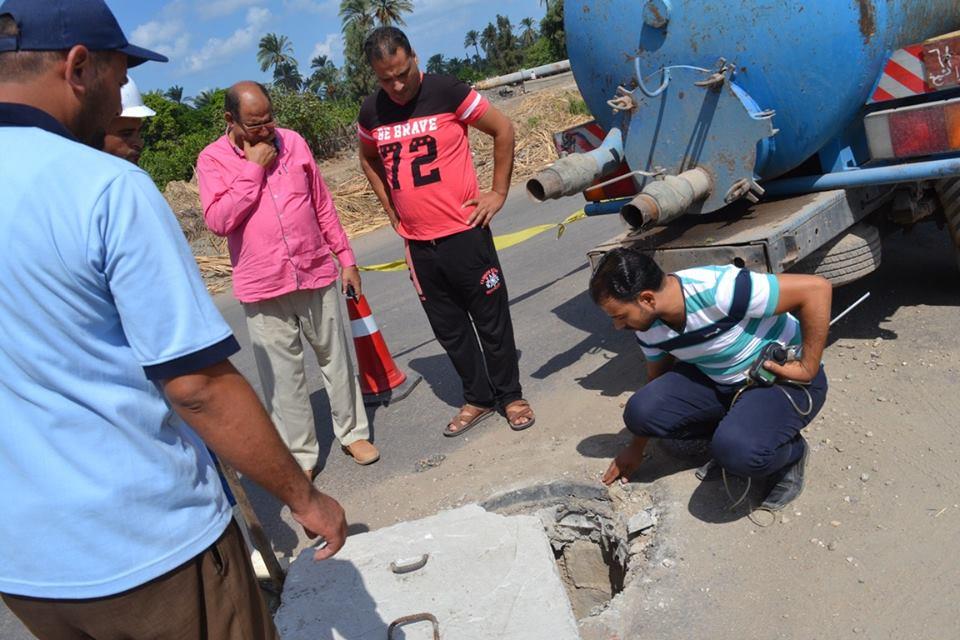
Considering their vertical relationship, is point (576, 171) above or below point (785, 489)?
above

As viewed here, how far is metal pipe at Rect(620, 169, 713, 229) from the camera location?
381 cm

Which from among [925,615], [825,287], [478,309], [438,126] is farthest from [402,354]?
[925,615]

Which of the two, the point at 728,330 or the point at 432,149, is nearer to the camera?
the point at 728,330

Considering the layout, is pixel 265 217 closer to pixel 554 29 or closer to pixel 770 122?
pixel 770 122

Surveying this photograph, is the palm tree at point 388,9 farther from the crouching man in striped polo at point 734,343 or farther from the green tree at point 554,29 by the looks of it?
the crouching man in striped polo at point 734,343

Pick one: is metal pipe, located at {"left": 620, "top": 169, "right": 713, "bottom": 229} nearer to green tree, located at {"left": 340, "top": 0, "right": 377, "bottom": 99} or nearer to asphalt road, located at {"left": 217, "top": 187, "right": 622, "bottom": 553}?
asphalt road, located at {"left": 217, "top": 187, "right": 622, "bottom": 553}

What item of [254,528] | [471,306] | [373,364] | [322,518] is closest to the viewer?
[322,518]

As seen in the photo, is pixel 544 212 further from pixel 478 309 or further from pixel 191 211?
pixel 191 211

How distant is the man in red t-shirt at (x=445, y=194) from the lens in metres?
4.16

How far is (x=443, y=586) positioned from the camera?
287 cm

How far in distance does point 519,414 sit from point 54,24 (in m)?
3.30

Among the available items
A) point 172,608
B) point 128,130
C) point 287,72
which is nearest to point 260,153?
point 128,130

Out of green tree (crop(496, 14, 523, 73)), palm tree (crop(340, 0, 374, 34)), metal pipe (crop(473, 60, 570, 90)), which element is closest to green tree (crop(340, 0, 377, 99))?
palm tree (crop(340, 0, 374, 34))

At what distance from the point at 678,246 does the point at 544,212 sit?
6538mm
